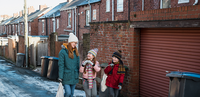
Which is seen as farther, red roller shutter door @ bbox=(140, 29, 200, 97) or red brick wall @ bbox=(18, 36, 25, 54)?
red brick wall @ bbox=(18, 36, 25, 54)

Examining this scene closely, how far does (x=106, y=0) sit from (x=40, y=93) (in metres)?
15.1

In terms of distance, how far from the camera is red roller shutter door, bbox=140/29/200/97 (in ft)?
18.5

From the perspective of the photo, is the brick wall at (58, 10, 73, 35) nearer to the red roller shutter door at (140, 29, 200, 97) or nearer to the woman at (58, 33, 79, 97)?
the red roller shutter door at (140, 29, 200, 97)

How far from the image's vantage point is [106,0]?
22.1m

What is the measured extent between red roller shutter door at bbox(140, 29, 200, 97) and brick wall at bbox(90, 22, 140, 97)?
0.65 feet

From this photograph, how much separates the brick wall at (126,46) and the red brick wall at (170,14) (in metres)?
0.49

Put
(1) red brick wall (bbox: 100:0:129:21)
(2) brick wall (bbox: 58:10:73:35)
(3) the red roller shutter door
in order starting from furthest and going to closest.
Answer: (2) brick wall (bbox: 58:10:73:35), (1) red brick wall (bbox: 100:0:129:21), (3) the red roller shutter door

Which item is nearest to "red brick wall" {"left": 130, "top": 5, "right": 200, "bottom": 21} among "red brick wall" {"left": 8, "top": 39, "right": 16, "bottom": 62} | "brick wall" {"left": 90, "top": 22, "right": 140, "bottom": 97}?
"brick wall" {"left": 90, "top": 22, "right": 140, "bottom": 97}

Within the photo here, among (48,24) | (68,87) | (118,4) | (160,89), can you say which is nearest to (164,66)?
(160,89)

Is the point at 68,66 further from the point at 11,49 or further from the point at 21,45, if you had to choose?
the point at 11,49

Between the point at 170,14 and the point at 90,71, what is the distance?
2512 millimetres

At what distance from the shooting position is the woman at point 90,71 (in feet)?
19.2

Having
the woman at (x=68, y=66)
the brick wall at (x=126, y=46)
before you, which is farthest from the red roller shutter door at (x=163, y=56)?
the woman at (x=68, y=66)

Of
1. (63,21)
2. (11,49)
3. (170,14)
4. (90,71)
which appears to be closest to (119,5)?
(11,49)
